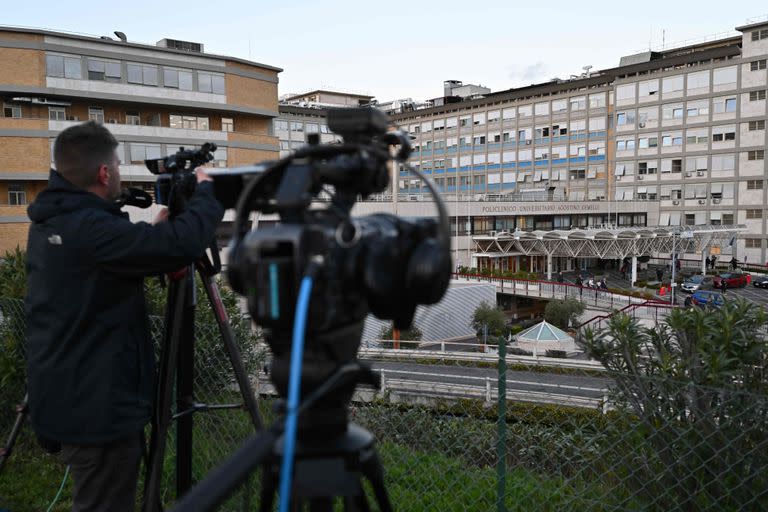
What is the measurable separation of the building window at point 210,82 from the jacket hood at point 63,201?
108ft

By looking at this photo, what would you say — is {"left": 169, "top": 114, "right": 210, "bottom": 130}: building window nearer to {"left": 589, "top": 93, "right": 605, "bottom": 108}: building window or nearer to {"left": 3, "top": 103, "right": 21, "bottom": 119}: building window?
{"left": 3, "top": 103, "right": 21, "bottom": 119}: building window

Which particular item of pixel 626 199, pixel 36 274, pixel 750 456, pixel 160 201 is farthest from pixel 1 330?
pixel 626 199

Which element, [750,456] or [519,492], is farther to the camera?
[519,492]

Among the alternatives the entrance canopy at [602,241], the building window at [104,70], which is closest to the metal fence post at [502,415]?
the building window at [104,70]

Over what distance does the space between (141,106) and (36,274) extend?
33.3 metres

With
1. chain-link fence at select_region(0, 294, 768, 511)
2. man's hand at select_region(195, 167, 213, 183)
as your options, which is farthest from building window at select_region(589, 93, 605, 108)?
man's hand at select_region(195, 167, 213, 183)

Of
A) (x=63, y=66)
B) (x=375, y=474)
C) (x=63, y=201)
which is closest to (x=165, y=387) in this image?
(x=63, y=201)

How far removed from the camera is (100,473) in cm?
240

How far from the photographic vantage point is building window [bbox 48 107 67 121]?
30.1m

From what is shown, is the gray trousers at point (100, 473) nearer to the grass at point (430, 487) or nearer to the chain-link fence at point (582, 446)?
the chain-link fence at point (582, 446)

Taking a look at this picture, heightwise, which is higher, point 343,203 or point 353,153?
point 353,153

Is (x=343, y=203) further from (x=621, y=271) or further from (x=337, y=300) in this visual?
(x=621, y=271)

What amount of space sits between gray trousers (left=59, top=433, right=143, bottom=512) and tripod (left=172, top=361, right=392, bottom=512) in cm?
126

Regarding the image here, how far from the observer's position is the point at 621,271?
159 ft
